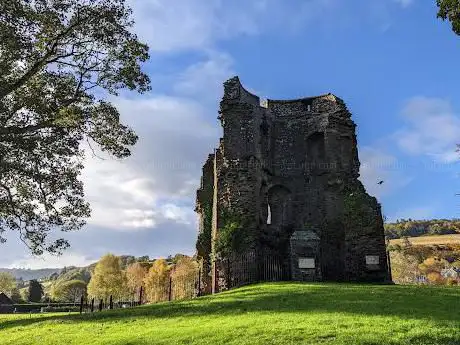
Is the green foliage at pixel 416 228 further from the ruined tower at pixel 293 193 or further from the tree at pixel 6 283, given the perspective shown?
the ruined tower at pixel 293 193

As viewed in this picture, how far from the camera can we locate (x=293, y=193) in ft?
105

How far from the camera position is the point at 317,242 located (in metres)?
25.5

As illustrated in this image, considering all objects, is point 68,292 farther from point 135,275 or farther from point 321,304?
point 321,304

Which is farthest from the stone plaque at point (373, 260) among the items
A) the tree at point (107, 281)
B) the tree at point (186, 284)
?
the tree at point (107, 281)

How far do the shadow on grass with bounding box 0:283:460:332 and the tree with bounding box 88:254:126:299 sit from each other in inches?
2241

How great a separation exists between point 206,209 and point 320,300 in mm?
18685

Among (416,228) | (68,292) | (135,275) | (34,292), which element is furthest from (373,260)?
(416,228)

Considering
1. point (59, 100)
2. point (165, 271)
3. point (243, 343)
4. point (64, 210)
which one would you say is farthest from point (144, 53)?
point (165, 271)

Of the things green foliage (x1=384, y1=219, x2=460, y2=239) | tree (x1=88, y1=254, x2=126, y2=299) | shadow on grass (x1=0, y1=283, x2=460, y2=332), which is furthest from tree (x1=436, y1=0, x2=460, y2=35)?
green foliage (x1=384, y1=219, x2=460, y2=239)

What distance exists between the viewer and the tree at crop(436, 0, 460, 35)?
40.4 ft

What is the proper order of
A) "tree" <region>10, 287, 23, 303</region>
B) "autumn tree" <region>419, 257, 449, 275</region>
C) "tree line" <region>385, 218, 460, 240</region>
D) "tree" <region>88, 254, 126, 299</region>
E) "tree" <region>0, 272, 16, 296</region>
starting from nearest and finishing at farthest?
1. "autumn tree" <region>419, 257, 449, 275</region>
2. "tree" <region>10, 287, 23, 303</region>
3. "tree" <region>88, 254, 126, 299</region>
4. "tree" <region>0, 272, 16, 296</region>
5. "tree line" <region>385, 218, 460, 240</region>

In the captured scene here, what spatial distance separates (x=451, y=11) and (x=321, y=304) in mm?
8869

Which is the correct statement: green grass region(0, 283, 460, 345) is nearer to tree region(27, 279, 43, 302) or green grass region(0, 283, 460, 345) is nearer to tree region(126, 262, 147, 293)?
tree region(27, 279, 43, 302)

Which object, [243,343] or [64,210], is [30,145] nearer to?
[64,210]
